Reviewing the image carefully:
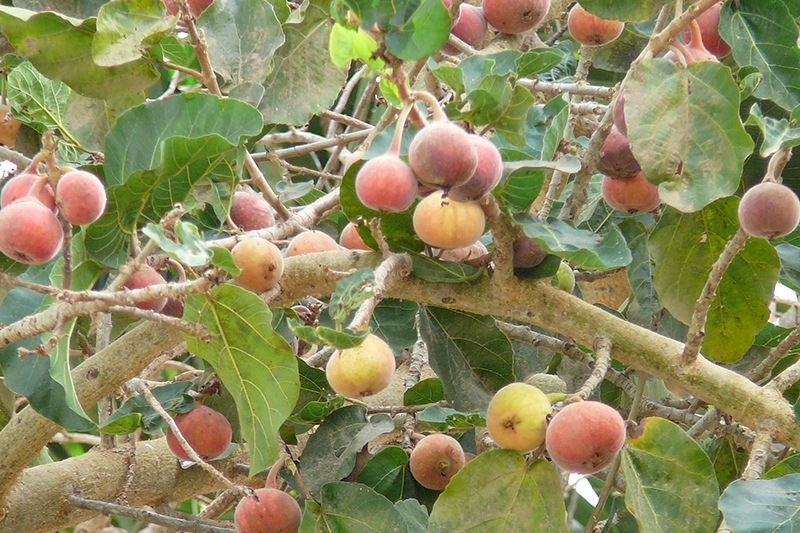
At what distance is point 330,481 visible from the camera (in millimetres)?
1253

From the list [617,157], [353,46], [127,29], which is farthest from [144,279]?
[617,157]

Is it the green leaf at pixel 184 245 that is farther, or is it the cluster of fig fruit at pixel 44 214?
the cluster of fig fruit at pixel 44 214

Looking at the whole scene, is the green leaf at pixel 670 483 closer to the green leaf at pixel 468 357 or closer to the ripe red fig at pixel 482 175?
the green leaf at pixel 468 357

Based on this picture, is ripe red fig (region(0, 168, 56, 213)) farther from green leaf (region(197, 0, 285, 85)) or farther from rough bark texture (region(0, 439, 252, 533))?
rough bark texture (region(0, 439, 252, 533))

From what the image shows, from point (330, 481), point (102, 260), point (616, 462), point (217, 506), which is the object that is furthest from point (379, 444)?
point (102, 260)

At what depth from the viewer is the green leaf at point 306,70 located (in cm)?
141

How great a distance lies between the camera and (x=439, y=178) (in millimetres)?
847

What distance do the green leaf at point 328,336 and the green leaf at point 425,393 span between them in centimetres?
61

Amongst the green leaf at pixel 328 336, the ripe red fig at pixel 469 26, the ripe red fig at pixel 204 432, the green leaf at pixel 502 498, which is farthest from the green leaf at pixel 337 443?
the ripe red fig at pixel 469 26

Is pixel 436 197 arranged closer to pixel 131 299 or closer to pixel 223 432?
pixel 131 299

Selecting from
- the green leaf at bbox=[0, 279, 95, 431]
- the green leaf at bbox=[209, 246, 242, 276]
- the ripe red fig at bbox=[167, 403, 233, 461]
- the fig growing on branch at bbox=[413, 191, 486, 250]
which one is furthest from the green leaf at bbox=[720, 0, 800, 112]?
the green leaf at bbox=[0, 279, 95, 431]

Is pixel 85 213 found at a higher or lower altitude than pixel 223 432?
higher

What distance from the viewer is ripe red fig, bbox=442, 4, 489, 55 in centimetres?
161

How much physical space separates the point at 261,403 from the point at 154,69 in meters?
0.60
